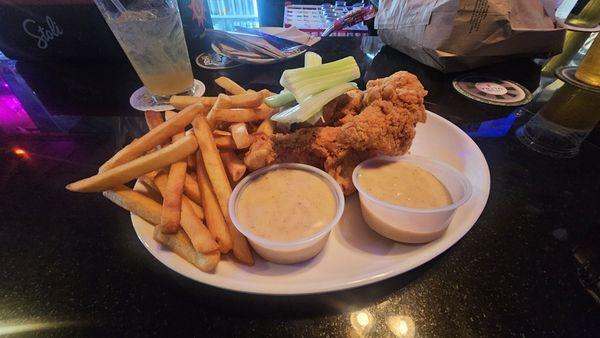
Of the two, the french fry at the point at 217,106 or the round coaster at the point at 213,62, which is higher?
the french fry at the point at 217,106

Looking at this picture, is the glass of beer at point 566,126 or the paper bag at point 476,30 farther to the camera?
the paper bag at point 476,30

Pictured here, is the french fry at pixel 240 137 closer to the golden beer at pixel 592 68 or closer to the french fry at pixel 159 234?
the french fry at pixel 159 234

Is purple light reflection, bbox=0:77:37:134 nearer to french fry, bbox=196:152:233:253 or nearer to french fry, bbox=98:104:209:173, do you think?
french fry, bbox=98:104:209:173

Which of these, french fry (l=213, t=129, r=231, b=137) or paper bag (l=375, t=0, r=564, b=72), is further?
paper bag (l=375, t=0, r=564, b=72)

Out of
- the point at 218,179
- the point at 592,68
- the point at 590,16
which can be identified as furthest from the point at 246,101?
the point at 590,16

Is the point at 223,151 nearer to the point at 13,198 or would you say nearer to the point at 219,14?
the point at 13,198

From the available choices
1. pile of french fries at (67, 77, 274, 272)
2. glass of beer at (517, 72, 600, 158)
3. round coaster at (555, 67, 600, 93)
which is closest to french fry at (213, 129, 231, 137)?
pile of french fries at (67, 77, 274, 272)

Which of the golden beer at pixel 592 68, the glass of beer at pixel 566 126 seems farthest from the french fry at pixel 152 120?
the golden beer at pixel 592 68
